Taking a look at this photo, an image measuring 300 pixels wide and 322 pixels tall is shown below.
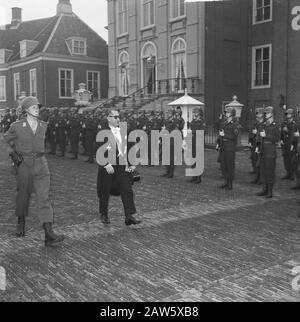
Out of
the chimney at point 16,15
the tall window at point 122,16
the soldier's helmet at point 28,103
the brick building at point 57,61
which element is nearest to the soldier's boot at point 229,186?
the soldier's helmet at point 28,103

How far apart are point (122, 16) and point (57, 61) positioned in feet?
22.6

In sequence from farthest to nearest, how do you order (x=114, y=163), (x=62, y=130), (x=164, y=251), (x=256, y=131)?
(x=62, y=130), (x=256, y=131), (x=114, y=163), (x=164, y=251)

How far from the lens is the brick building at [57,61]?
113ft

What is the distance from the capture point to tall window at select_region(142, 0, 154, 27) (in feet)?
92.4

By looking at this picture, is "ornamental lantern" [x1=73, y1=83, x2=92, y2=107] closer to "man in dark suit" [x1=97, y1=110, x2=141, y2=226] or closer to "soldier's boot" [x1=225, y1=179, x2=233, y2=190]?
"soldier's boot" [x1=225, y1=179, x2=233, y2=190]

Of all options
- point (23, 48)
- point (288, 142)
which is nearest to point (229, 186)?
point (288, 142)

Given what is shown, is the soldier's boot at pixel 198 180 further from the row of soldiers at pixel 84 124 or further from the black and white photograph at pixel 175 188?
the row of soldiers at pixel 84 124

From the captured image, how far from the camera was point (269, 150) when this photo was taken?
9703mm

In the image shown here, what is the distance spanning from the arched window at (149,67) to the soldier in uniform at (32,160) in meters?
21.9

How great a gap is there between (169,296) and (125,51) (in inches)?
1094

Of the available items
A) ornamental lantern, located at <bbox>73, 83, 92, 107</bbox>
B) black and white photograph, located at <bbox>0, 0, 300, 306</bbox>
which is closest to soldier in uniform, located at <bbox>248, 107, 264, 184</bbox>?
black and white photograph, located at <bbox>0, 0, 300, 306</bbox>

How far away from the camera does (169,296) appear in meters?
4.61

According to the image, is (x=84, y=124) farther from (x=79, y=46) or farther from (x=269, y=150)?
(x=79, y=46)
